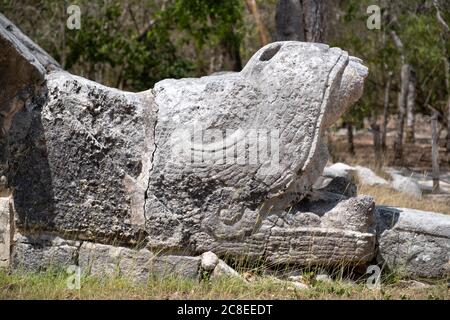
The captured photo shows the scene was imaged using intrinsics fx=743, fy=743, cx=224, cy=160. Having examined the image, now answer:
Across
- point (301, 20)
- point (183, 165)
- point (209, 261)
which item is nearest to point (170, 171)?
point (183, 165)

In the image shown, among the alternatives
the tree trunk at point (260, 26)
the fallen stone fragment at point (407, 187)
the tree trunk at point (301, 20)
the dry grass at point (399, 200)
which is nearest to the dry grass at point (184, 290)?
the dry grass at point (399, 200)

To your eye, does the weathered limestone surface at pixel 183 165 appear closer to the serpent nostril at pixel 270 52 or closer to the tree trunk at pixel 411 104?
the serpent nostril at pixel 270 52

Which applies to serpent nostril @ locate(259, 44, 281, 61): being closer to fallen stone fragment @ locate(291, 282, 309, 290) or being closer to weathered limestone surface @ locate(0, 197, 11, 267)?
fallen stone fragment @ locate(291, 282, 309, 290)

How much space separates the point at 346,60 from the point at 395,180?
510 centimetres

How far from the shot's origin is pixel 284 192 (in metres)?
5.88

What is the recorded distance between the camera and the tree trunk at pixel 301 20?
10227mm

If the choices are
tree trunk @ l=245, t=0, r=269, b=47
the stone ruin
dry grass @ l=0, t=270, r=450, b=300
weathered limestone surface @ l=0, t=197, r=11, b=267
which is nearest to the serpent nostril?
the stone ruin

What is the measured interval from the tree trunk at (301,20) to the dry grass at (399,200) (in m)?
2.23

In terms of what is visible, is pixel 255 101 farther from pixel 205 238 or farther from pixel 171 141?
pixel 205 238

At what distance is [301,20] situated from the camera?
34.0ft

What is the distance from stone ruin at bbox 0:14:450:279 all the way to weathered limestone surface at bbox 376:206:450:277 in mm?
359

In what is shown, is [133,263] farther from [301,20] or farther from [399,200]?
[301,20]
